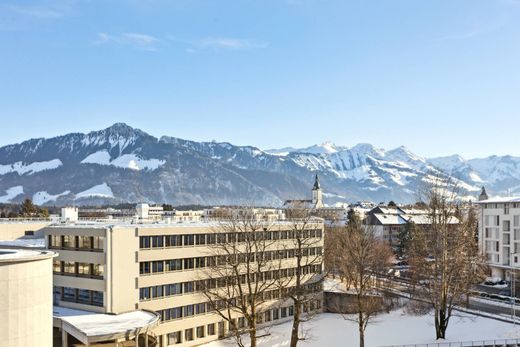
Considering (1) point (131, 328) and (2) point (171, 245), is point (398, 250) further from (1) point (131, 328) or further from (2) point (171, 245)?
(1) point (131, 328)

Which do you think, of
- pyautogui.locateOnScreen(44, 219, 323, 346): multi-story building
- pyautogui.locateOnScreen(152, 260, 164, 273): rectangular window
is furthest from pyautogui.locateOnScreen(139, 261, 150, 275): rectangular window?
pyautogui.locateOnScreen(152, 260, 164, 273): rectangular window

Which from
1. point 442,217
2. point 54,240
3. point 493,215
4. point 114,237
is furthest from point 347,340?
point 493,215

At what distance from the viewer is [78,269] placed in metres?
55.7

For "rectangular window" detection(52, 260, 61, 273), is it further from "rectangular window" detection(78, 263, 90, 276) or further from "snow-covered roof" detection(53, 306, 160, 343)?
"snow-covered roof" detection(53, 306, 160, 343)

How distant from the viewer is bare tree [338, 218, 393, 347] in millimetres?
56156

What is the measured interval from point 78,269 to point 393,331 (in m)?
35.5

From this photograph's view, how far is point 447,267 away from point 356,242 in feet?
46.9

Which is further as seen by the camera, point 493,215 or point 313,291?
point 493,215

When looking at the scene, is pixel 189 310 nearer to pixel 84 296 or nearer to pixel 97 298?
pixel 97 298

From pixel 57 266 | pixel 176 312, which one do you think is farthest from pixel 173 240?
pixel 57 266

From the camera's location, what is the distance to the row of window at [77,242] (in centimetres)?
5406

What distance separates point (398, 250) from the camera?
445 ft

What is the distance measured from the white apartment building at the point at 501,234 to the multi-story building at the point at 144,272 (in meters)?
62.2

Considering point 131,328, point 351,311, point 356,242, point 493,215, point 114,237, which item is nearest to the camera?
point 131,328
